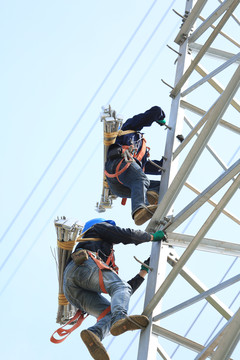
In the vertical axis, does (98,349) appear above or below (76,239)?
below

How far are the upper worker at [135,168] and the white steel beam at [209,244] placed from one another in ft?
1.77

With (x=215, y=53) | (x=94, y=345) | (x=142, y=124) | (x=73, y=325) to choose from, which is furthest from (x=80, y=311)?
(x=215, y=53)

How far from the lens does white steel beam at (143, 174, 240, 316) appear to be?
19.6ft

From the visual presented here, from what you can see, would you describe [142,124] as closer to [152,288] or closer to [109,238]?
[109,238]

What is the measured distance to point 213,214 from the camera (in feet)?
19.8

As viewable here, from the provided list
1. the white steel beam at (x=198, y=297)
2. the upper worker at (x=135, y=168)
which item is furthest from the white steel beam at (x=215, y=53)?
the white steel beam at (x=198, y=297)

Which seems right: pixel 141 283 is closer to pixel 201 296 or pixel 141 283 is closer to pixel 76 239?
pixel 76 239

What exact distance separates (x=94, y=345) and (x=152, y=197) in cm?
245

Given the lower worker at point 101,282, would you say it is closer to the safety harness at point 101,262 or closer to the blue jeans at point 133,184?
the safety harness at point 101,262

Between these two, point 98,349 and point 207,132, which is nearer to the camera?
point 98,349

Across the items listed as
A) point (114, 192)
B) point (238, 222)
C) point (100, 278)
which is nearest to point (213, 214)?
point (100, 278)

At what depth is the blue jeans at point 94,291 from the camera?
6.22 m

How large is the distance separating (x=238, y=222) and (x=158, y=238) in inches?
57.8

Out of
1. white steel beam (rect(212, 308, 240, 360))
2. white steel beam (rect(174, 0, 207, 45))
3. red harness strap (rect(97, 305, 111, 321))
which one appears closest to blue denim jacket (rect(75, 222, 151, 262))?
red harness strap (rect(97, 305, 111, 321))
